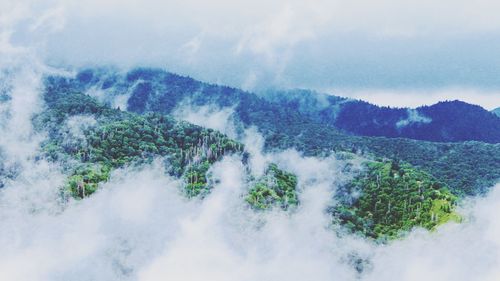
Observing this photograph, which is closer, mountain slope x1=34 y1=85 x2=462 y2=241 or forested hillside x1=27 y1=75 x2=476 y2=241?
forested hillside x1=27 y1=75 x2=476 y2=241

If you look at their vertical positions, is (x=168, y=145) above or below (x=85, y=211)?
above

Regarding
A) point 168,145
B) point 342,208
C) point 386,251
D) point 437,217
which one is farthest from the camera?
point 168,145

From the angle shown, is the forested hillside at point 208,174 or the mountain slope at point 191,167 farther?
the mountain slope at point 191,167

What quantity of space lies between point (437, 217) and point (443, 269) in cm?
2710

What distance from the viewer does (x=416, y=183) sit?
168 m

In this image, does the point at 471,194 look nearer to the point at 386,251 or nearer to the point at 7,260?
the point at 386,251

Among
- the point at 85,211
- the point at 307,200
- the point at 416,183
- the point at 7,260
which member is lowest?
the point at 7,260

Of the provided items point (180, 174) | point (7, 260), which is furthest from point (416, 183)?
point (7, 260)

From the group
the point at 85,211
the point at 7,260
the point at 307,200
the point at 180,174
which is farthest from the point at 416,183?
the point at 7,260

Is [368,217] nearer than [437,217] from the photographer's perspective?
No

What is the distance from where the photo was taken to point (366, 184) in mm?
181625

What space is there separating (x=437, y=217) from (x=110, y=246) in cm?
9120

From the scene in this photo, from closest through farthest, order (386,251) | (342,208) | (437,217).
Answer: (437,217) → (386,251) → (342,208)

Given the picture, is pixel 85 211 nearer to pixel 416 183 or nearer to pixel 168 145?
pixel 168 145
